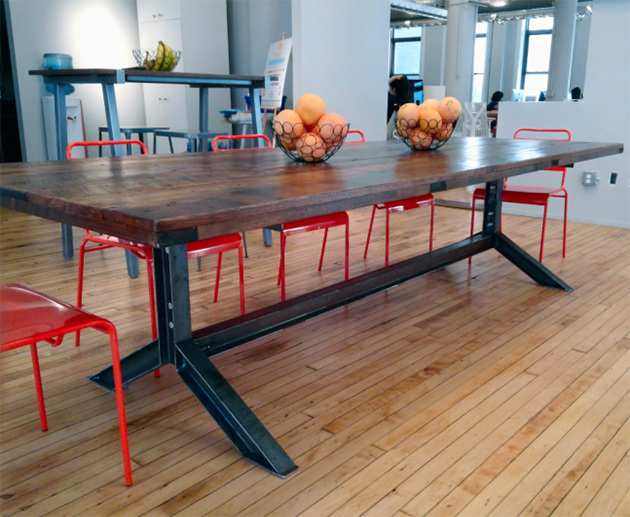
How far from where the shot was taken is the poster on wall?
5.44 m

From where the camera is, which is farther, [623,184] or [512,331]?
[623,184]

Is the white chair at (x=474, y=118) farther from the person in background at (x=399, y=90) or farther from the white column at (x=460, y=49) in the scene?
the white column at (x=460, y=49)

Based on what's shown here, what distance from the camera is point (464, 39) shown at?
11.6m

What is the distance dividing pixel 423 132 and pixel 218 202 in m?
1.39

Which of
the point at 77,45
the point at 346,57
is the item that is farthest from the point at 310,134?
the point at 77,45

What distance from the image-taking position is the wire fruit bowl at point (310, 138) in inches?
75.2

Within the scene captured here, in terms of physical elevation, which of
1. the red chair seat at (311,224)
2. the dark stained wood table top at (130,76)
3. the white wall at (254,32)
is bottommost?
the red chair seat at (311,224)

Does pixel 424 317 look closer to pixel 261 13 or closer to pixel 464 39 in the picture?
pixel 261 13

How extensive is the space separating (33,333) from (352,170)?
3.29 feet

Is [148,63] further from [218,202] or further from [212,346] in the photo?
[218,202]

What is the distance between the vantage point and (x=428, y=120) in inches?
92.6

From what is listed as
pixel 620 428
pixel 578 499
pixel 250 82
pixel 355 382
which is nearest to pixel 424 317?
pixel 355 382

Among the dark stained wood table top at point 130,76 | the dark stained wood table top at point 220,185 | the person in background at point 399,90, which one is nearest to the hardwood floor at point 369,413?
the dark stained wood table top at point 220,185

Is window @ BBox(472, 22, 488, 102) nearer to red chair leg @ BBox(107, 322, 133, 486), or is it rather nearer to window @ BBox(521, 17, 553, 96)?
window @ BBox(521, 17, 553, 96)
